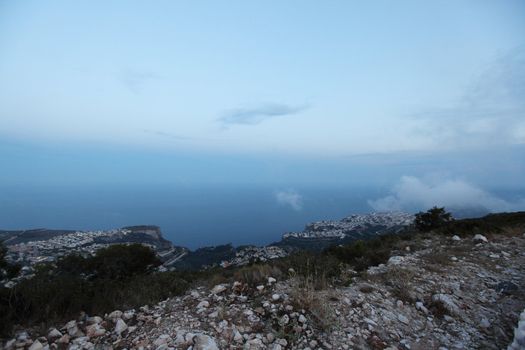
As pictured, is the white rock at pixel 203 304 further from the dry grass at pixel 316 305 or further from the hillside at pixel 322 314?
the dry grass at pixel 316 305

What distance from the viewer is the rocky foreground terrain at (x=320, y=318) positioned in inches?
143

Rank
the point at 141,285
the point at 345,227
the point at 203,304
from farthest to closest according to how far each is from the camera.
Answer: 1. the point at 345,227
2. the point at 141,285
3. the point at 203,304

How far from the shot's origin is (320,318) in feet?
13.0

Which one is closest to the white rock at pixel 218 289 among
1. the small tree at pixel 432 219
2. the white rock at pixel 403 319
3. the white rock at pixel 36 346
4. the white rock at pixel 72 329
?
the white rock at pixel 72 329

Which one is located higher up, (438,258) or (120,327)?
(120,327)

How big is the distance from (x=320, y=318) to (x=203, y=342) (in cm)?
170

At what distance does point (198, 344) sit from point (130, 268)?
25.7 ft

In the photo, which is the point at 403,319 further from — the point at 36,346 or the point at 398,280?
the point at 36,346

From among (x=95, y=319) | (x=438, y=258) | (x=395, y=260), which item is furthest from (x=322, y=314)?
(x=438, y=258)

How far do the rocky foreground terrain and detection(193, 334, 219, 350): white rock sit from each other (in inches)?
0.5

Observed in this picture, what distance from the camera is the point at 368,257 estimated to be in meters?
7.64

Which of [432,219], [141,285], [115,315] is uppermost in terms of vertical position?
[115,315]

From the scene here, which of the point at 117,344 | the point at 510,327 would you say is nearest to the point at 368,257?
the point at 510,327

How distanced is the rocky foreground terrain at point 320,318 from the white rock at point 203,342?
13 mm
